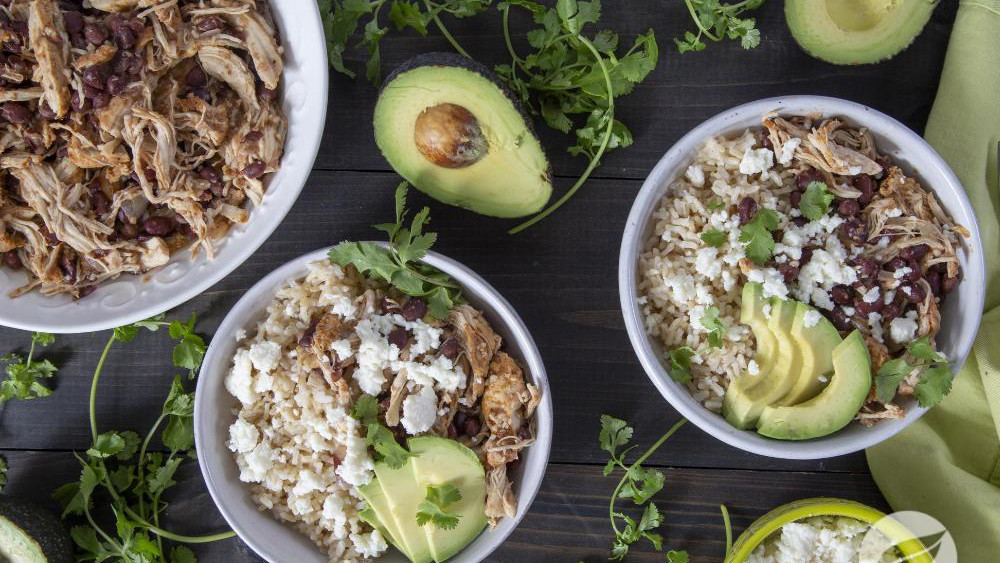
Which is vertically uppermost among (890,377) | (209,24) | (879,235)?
(209,24)

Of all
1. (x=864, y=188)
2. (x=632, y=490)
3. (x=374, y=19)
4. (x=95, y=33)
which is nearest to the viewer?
(x=95, y=33)

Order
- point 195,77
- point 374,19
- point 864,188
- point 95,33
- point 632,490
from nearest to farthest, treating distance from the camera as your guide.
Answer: point 95,33
point 195,77
point 864,188
point 374,19
point 632,490

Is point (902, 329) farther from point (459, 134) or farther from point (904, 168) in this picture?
point (459, 134)

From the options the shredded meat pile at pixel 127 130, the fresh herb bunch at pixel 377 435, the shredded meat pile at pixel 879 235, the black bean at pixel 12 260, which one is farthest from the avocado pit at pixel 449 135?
the black bean at pixel 12 260

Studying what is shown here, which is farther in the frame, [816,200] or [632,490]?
[632,490]

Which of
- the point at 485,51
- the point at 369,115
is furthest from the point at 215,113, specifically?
the point at 485,51

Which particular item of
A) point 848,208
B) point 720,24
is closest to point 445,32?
point 720,24

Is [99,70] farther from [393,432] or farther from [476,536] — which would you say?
[476,536]
